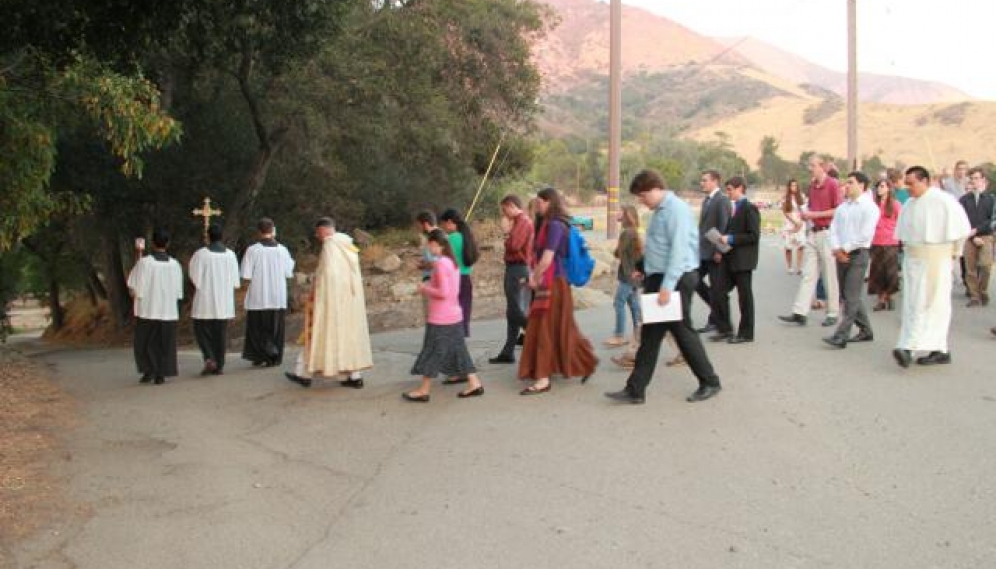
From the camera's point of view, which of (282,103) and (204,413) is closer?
(204,413)

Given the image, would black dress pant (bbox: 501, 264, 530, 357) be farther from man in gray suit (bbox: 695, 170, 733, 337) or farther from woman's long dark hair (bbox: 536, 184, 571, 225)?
man in gray suit (bbox: 695, 170, 733, 337)

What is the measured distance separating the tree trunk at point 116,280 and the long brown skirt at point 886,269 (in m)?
16.5

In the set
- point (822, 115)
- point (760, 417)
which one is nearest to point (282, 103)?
point (760, 417)

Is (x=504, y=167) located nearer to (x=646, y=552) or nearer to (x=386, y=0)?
(x=386, y=0)

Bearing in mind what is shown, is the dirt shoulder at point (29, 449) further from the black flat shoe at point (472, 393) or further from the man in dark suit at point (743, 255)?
the man in dark suit at point (743, 255)

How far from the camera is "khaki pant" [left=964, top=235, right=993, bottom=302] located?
1302 centimetres

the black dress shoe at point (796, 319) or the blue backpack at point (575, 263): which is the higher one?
the blue backpack at point (575, 263)

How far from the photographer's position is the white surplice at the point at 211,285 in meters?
11.0

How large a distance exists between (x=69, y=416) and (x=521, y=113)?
57.1 feet

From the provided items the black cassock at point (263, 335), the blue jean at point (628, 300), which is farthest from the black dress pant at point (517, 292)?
the black cassock at point (263, 335)

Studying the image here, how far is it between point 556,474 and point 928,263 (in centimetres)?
480

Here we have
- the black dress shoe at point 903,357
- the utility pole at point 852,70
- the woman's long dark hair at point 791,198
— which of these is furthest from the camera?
the utility pole at point 852,70

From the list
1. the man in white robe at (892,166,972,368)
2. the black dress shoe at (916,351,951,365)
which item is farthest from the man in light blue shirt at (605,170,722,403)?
the black dress shoe at (916,351,951,365)

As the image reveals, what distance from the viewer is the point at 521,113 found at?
80.7 ft
